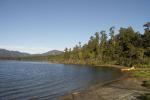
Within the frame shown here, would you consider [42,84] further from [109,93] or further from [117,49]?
[117,49]

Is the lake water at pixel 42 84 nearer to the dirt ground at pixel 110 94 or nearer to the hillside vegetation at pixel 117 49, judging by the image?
the dirt ground at pixel 110 94

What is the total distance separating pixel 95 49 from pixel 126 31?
3467 centimetres

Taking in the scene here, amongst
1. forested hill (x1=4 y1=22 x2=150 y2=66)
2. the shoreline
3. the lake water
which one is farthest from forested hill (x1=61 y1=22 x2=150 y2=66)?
the shoreline

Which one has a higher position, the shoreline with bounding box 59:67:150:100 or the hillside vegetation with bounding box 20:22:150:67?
the hillside vegetation with bounding box 20:22:150:67

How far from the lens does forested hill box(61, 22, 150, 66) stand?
117 metres

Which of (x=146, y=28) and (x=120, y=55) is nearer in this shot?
(x=146, y=28)

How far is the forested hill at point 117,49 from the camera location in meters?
117

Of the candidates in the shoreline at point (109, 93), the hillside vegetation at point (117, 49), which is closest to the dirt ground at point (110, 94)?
the shoreline at point (109, 93)

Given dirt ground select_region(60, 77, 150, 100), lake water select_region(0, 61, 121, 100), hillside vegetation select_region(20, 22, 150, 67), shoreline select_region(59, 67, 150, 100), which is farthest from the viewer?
hillside vegetation select_region(20, 22, 150, 67)

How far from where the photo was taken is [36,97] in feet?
103

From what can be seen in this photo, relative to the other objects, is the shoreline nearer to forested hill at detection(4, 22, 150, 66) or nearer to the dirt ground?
the dirt ground

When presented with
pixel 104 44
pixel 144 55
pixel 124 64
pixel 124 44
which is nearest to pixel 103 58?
pixel 104 44

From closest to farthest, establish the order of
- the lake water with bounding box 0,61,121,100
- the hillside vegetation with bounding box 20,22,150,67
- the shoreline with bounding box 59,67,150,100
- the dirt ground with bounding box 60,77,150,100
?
the dirt ground with bounding box 60,77,150,100, the shoreline with bounding box 59,67,150,100, the lake water with bounding box 0,61,121,100, the hillside vegetation with bounding box 20,22,150,67

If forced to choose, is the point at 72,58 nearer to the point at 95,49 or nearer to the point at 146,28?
the point at 95,49
